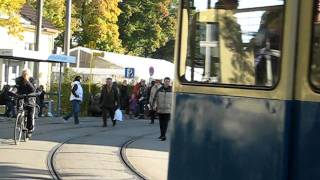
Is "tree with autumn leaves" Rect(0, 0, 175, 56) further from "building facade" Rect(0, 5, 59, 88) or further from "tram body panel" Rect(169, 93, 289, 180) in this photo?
"tram body panel" Rect(169, 93, 289, 180)

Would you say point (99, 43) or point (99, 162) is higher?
point (99, 43)

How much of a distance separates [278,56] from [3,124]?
16380 millimetres

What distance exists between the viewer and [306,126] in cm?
359

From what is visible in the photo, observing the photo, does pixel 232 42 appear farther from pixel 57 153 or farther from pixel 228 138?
pixel 57 153

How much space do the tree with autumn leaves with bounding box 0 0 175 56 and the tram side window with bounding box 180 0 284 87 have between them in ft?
114

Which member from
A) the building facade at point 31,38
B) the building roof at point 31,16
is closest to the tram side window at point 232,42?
the building facade at point 31,38

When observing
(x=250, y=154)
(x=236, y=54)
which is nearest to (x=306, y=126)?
(x=250, y=154)

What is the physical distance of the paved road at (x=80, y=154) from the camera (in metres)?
10.5

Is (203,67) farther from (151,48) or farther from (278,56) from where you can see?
(151,48)

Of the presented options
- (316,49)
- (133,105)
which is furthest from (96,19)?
(316,49)

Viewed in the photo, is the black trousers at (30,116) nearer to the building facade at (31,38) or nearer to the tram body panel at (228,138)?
the tram body panel at (228,138)

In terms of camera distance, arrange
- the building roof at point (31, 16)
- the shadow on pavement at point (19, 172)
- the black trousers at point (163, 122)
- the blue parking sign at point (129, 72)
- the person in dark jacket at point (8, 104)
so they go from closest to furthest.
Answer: the shadow on pavement at point (19, 172)
the black trousers at point (163, 122)
the person in dark jacket at point (8, 104)
the blue parking sign at point (129, 72)
the building roof at point (31, 16)

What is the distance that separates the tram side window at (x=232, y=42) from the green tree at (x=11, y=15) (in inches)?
915

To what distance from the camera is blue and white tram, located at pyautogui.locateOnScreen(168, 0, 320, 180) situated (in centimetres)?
369
